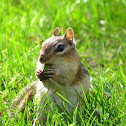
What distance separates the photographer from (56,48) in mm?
3035

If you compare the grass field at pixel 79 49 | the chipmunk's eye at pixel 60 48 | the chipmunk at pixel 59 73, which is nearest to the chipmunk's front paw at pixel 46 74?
the chipmunk at pixel 59 73

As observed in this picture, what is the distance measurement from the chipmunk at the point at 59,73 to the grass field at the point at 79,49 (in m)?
0.17

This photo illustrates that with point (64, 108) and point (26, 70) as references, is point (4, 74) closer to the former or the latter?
point (26, 70)

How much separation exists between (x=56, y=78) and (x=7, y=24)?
220 centimetres

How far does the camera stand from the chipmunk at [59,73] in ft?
9.82

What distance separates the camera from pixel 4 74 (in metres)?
3.83

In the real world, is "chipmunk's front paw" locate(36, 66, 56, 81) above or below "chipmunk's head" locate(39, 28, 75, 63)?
below

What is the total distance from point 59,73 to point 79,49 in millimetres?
2071

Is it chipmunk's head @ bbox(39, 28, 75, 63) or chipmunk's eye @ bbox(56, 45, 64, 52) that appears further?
chipmunk's eye @ bbox(56, 45, 64, 52)

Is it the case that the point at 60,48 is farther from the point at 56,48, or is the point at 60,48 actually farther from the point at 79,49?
the point at 79,49

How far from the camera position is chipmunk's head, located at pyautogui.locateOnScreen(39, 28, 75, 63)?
116 inches

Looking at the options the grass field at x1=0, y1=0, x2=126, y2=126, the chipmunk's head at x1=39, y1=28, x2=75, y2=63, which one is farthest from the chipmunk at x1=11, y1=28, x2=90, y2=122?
the grass field at x1=0, y1=0, x2=126, y2=126

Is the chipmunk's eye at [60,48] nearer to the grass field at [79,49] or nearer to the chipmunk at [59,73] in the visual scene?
the chipmunk at [59,73]

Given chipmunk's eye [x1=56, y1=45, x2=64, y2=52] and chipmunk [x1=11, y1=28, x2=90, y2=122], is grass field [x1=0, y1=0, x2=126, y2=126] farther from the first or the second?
chipmunk's eye [x1=56, y1=45, x2=64, y2=52]
